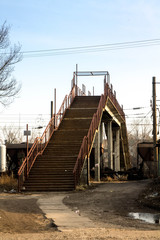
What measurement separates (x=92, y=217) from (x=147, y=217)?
70.8 inches

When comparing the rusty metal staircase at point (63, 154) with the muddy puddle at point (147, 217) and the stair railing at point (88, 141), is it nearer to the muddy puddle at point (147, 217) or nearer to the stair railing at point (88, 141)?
the stair railing at point (88, 141)

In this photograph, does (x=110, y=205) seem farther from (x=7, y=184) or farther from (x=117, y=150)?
(x=117, y=150)

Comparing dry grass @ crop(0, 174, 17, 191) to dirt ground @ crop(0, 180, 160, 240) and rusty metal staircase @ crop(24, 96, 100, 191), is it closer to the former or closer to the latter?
rusty metal staircase @ crop(24, 96, 100, 191)

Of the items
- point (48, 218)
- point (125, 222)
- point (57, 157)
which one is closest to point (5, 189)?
point (57, 157)

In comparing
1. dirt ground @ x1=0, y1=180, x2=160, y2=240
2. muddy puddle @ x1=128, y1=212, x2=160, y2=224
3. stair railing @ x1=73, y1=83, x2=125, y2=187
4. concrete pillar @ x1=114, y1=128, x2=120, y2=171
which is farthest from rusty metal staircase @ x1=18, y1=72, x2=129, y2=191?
concrete pillar @ x1=114, y1=128, x2=120, y2=171

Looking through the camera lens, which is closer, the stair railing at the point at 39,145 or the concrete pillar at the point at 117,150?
the stair railing at the point at 39,145

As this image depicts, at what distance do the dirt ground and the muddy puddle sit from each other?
0.31 metres

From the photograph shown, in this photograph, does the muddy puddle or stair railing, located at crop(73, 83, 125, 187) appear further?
stair railing, located at crop(73, 83, 125, 187)

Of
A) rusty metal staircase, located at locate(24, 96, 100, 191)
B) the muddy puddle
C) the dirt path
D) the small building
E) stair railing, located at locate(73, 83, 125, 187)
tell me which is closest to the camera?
the dirt path

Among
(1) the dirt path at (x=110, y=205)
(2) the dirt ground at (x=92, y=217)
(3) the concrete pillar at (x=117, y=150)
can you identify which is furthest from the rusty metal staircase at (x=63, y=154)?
(3) the concrete pillar at (x=117, y=150)

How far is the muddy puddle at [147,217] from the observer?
34.9ft

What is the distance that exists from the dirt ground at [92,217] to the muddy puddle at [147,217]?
309 mm

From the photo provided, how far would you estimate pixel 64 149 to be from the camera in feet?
72.7

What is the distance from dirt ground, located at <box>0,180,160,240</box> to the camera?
8.20 m
